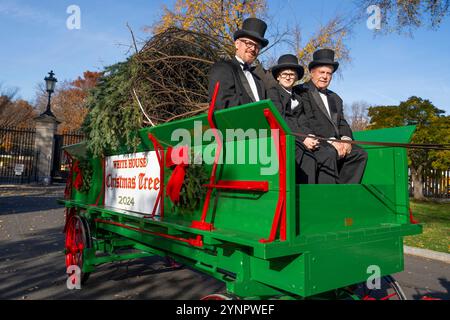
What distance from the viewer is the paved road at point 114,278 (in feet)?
14.7

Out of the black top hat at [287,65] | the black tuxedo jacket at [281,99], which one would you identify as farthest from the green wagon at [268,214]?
the black top hat at [287,65]

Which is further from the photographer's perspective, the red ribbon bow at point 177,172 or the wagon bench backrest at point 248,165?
the red ribbon bow at point 177,172

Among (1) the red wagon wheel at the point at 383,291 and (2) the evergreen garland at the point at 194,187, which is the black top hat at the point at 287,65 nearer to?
(2) the evergreen garland at the point at 194,187

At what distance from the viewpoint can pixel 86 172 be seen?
4.74 m

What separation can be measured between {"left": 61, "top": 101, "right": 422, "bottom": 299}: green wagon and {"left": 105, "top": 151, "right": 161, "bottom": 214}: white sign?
19 mm

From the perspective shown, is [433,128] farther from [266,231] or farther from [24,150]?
[24,150]

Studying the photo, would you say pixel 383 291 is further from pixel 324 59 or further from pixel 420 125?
pixel 420 125

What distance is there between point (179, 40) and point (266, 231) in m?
2.58

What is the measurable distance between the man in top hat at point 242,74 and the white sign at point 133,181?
0.89 metres

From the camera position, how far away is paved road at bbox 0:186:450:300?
14.7 feet

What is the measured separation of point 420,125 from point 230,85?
1506 centimetres

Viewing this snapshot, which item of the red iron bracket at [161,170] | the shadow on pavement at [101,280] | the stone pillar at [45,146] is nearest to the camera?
the red iron bracket at [161,170]

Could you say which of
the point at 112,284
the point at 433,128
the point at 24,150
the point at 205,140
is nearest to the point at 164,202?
the point at 205,140

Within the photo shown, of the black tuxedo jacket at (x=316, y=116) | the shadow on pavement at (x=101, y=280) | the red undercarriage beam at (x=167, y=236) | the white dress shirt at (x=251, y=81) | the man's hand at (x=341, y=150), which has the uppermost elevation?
the white dress shirt at (x=251, y=81)
